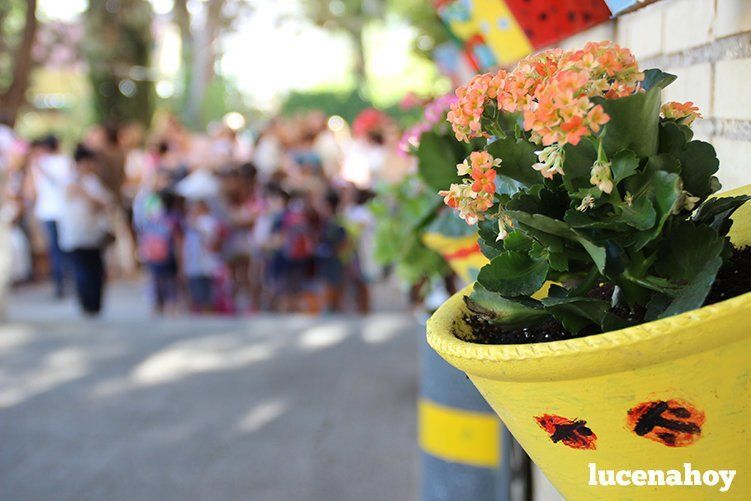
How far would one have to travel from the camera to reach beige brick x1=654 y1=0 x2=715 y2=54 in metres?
1.69

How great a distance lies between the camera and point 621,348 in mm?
1028

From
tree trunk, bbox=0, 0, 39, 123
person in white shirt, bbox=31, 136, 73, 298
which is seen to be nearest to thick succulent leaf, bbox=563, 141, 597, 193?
person in white shirt, bbox=31, 136, 73, 298

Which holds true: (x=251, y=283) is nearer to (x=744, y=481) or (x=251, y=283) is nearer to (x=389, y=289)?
(x=389, y=289)

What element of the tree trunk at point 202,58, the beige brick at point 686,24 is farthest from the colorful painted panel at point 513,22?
the tree trunk at point 202,58

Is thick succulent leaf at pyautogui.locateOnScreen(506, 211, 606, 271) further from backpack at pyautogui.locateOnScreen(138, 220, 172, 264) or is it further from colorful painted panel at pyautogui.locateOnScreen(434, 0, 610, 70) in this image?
backpack at pyautogui.locateOnScreen(138, 220, 172, 264)

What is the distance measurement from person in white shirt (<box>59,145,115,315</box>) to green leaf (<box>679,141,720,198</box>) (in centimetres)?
695

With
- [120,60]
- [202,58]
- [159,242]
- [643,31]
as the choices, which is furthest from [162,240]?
[202,58]

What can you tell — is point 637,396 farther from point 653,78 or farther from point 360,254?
point 360,254

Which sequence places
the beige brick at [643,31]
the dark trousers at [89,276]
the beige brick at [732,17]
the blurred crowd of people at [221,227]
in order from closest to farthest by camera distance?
the beige brick at [732,17], the beige brick at [643,31], the blurred crowd of people at [221,227], the dark trousers at [89,276]

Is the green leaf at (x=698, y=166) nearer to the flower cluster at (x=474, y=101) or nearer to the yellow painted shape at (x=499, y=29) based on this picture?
the flower cluster at (x=474, y=101)

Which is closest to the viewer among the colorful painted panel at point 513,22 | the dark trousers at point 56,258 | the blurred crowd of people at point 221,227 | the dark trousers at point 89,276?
the colorful painted panel at point 513,22

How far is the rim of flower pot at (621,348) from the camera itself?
999mm

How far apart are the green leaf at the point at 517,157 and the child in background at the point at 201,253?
21.7ft

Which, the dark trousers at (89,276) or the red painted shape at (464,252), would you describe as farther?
the dark trousers at (89,276)
